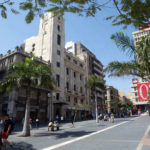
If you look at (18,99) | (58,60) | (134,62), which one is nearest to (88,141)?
(134,62)

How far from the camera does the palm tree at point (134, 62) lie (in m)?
8.37

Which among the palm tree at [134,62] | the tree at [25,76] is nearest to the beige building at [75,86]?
the tree at [25,76]

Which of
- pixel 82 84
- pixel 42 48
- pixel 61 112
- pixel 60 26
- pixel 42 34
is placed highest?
pixel 60 26

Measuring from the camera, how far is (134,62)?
9828 mm

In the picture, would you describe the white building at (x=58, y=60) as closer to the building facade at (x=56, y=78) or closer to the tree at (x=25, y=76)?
the building facade at (x=56, y=78)

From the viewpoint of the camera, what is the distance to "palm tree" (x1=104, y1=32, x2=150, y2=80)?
8.37m

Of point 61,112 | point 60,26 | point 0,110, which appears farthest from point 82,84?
point 0,110

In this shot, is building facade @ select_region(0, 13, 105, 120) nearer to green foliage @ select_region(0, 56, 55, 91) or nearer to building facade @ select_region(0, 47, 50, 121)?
building facade @ select_region(0, 47, 50, 121)

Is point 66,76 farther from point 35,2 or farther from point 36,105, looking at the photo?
point 35,2

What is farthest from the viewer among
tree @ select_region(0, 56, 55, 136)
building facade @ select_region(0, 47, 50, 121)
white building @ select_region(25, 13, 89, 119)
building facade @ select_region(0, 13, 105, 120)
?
white building @ select_region(25, 13, 89, 119)

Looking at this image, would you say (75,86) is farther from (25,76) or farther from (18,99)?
(25,76)

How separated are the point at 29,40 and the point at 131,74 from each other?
132ft

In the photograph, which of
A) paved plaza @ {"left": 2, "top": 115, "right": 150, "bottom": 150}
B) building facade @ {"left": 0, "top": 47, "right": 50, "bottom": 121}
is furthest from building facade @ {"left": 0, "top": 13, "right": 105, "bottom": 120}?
paved plaza @ {"left": 2, "top": 115, "right": 150, "bottom": 150}

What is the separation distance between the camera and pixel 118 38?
334 inches
